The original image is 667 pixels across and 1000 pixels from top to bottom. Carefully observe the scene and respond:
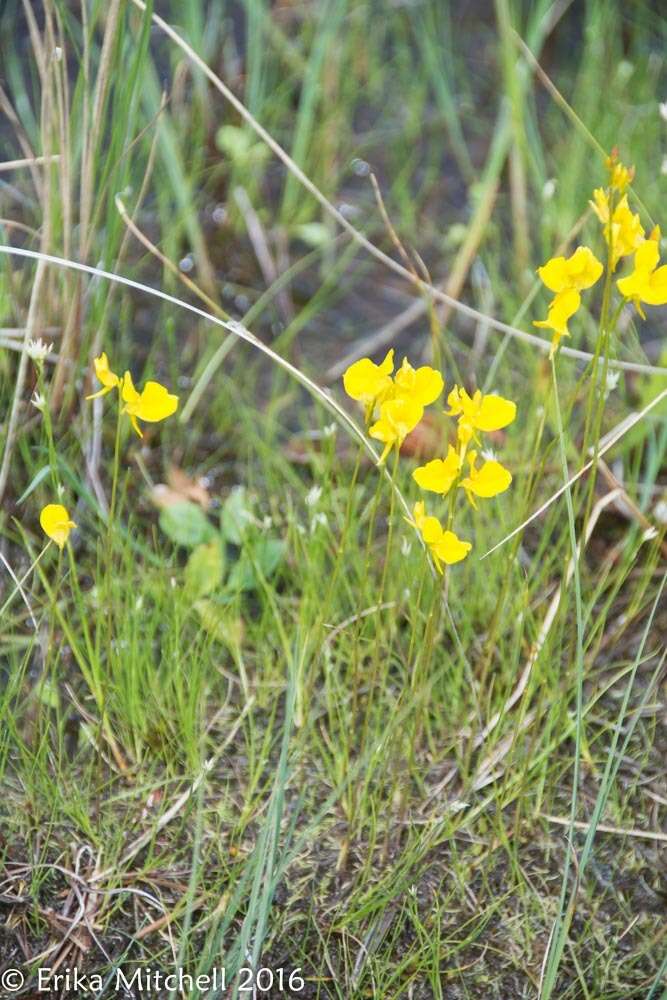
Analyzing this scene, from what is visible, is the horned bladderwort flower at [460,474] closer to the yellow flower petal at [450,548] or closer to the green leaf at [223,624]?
the yellow flower petal at [450,548]

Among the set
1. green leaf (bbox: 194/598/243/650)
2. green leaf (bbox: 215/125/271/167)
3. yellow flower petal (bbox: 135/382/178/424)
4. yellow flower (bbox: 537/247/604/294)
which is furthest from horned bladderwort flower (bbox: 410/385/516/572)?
green leaf (bbox: 215/125/271/167)

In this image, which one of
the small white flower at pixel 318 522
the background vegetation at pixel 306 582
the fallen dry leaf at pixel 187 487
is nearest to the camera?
the background vegetation at pixel 306 582

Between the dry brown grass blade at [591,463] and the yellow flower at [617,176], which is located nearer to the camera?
the yellow flower at [617,176]

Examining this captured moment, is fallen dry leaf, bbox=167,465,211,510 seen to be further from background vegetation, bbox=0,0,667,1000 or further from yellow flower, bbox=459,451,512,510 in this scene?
yellow flower, bbox=459,451,512,510

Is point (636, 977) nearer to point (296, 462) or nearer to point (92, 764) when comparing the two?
point (92, 764)

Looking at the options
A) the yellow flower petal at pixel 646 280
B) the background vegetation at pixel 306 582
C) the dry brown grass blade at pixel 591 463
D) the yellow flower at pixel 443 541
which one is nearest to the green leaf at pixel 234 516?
the background vegetation at pixel 306 582

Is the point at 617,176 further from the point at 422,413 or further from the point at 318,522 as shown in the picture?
the point at 318,522

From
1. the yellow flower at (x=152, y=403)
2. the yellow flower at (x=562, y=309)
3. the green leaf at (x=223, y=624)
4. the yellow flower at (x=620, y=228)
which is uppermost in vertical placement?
the yellow flower at (x=620, y=228)
